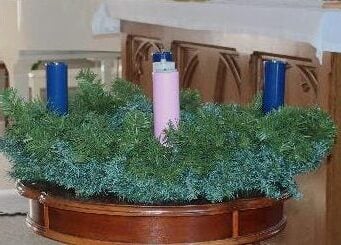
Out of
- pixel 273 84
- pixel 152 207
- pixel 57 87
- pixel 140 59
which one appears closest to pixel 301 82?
pixel 273 84

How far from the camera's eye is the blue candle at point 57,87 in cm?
136

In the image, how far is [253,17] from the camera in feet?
7.54

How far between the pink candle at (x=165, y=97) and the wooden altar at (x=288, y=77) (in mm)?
812

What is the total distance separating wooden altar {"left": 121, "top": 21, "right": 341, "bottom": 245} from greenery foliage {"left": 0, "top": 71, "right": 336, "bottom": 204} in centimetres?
70

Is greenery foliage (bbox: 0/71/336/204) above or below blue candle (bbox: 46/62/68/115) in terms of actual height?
below

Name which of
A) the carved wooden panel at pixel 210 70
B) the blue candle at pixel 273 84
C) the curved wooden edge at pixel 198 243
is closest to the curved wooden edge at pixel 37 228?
the curved wooden edge at pixel 198 243

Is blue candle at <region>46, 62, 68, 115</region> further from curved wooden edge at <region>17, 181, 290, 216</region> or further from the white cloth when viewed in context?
the white cloth

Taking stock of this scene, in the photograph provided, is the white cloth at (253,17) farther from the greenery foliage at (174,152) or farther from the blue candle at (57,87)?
the blue candle at (57,87)

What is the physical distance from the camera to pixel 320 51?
77.5 inches

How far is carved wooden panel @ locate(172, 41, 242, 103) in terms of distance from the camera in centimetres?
251

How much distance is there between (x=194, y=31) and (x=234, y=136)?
1.52m

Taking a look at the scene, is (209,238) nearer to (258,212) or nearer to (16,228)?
(258,212)

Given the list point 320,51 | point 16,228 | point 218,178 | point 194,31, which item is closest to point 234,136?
point 218,178

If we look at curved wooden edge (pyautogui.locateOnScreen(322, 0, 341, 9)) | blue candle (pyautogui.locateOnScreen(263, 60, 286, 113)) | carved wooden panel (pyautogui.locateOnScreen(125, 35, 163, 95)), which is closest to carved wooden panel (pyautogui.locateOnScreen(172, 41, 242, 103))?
carved wooden panel (pyautogui.locateOnScreen(125, 35, 163, 95))
